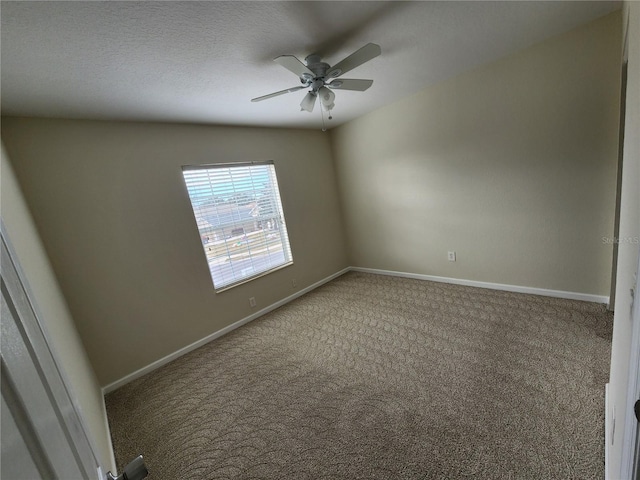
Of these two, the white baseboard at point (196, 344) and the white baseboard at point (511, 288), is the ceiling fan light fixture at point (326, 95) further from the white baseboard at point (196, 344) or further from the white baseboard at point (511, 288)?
the white baseboard at point (511, 288)

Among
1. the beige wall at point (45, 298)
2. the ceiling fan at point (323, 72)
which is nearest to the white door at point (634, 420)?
the beige wall at point (45, 298)

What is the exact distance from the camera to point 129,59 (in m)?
1.53

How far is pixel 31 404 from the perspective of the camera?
43 centimetres

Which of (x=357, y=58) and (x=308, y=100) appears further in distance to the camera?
(x=308, y=100)

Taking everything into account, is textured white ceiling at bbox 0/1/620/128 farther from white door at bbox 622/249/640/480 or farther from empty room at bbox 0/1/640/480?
white door at bbox 622/249/640/480

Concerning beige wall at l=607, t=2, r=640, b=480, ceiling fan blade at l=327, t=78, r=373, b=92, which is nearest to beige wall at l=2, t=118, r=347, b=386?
ceiling fan blade at l=327, t=78, r=373, b=92

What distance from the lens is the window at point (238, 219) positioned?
293 cm

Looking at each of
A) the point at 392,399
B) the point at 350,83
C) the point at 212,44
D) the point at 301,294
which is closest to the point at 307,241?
the point at 301,294

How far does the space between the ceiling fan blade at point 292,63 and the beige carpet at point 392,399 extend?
223cm

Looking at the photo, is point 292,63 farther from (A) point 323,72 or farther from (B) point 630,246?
(B) point 630,246

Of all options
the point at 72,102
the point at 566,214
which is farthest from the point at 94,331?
the point at 566,214

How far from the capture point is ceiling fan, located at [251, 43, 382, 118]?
5.18ft

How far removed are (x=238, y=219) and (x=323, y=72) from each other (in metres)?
1.92

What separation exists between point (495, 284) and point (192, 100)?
12.0 feet
